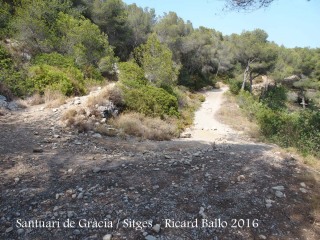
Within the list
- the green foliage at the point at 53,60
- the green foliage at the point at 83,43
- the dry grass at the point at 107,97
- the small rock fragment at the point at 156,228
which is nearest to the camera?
the small rock fragment at the point at 156,228

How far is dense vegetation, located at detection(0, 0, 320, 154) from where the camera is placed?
42.0 feet

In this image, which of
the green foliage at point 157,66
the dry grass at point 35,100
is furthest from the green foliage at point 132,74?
the dry grass at point 35,100

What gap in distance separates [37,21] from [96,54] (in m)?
4.17

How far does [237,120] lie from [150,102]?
24.1ft

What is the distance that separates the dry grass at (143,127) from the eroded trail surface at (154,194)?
346 centimetres

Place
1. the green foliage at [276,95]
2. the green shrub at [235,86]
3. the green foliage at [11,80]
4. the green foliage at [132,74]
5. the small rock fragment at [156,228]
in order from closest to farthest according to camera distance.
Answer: the small rock fragment at [156,228] → the green foliage at [11,80] → the green foliage at [132,74] → the green foliage at [276,95] → the green shrub at [235,86]

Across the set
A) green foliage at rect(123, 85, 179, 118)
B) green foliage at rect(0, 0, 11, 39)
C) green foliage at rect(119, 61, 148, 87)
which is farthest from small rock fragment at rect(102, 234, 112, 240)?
green foliage at rect(0, 0, 11, 39)

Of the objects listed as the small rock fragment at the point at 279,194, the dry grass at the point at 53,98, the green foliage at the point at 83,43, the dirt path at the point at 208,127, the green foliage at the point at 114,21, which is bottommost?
the dirt path at the point at 208,127

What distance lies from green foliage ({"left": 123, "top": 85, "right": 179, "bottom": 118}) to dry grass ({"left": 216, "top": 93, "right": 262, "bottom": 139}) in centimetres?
390

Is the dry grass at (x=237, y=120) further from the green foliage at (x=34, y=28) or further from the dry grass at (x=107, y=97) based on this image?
the green foliage at (x=34, y=28)

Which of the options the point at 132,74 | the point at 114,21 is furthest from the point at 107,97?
the point at 114,21

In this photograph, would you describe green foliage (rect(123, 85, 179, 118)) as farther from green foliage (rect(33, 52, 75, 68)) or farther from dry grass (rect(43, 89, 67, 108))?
green foliage (rect(33, 52, 75, 68))

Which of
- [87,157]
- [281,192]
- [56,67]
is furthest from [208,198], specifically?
[56,67]

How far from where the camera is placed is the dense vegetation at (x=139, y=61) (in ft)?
42.0
